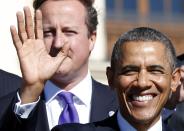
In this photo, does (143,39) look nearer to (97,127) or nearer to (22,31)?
(97,127)

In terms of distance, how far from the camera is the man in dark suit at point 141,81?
3.61 m

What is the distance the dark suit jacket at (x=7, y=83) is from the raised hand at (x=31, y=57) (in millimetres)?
661

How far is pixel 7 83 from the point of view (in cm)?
447

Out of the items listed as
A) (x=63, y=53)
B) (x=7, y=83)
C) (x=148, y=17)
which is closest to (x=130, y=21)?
(x=148, y=17)

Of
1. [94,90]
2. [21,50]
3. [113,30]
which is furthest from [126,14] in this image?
[21,50]

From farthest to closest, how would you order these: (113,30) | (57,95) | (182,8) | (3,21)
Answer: (182,8) < (113,30) < (3,21) < (57,95)

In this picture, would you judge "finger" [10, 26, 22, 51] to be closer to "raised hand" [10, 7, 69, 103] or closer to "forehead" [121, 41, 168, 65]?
"raised hand" [10, 7, 69, 103]

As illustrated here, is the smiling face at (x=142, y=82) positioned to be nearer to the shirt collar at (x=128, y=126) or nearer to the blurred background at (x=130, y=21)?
the shirt collar at (x=128, y=126)

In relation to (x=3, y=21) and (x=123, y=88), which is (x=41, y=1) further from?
(x=3, y=21)

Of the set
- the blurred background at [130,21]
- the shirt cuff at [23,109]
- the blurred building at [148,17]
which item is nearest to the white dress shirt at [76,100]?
the shirt cuff at [23,109]

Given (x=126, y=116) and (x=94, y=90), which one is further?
(x=94, y=90)

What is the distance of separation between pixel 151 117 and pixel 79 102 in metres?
0.98

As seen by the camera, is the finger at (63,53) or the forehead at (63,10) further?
the forehead at (63,10)

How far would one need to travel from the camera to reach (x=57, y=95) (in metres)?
4.48
